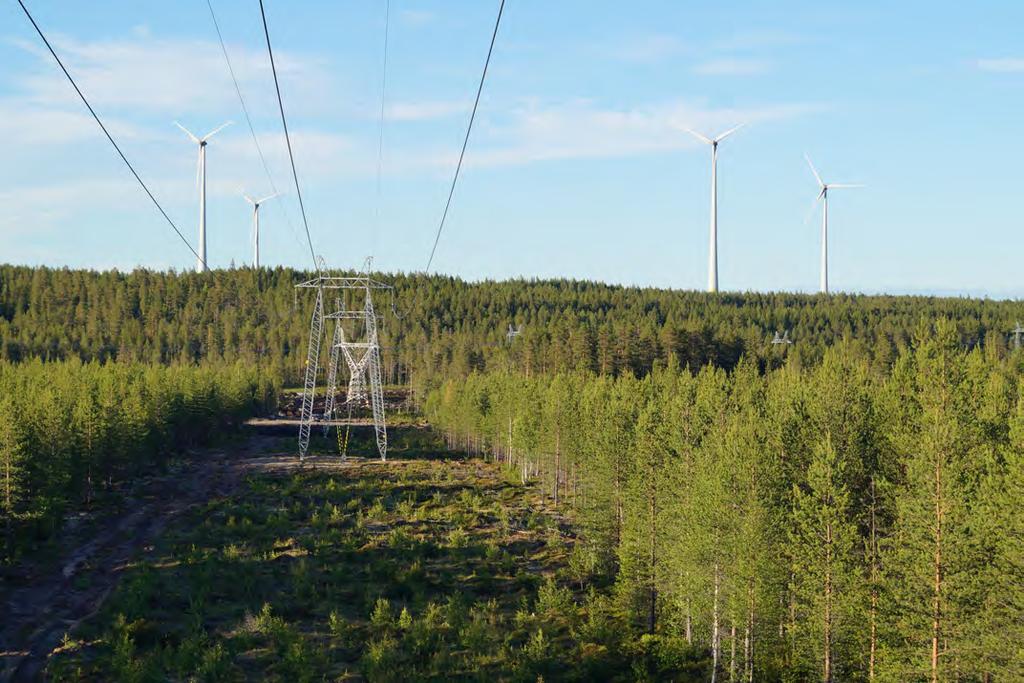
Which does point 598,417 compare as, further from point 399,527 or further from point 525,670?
point 525,670

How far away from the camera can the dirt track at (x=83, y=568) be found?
4562 centimetres

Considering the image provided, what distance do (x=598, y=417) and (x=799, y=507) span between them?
24981 millimetres

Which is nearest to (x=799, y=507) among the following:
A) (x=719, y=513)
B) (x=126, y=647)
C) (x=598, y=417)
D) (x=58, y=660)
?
(x=719, y=513)

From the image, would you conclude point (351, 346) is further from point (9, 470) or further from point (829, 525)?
point (829, 525)

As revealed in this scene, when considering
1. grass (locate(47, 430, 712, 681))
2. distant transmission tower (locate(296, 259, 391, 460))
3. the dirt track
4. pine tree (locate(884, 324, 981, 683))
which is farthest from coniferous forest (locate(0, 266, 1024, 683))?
distant transmission tower (locate(296, 259, 391, 460))

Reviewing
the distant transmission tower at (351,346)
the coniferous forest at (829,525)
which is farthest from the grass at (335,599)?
the distant transmission tower at (351,346)

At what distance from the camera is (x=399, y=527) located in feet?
234

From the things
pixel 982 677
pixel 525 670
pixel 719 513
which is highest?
pixel 719 513

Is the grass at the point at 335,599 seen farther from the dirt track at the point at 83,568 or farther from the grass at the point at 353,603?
the dirt track at the point at 83,568

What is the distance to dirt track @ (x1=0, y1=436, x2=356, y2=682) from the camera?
45.6 metres

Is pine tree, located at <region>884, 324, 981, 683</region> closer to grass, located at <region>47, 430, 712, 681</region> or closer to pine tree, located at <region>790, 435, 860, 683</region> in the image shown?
pine tree, located at <region>790, 435, 860, 683</region>

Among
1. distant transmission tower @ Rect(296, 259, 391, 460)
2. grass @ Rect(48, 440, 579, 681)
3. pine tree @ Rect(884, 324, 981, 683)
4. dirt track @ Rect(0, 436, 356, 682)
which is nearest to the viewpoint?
pine tree @ Rect(884, 324, 981, 683)

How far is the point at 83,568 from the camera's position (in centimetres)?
5869

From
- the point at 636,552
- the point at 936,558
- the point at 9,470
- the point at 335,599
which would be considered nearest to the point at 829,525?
the point at 936,558
